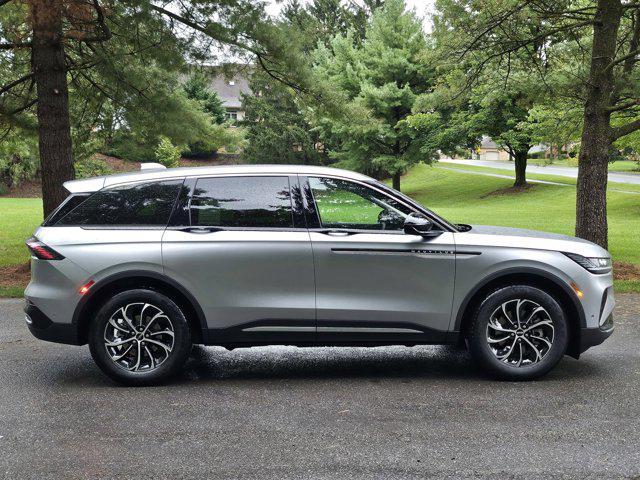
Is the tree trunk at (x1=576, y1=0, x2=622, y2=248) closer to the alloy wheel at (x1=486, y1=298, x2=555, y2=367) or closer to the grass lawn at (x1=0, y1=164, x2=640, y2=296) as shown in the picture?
the grass lawn at (x1=0, y1=164, x2=640, y2=296)

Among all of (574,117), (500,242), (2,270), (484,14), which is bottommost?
(2,270)

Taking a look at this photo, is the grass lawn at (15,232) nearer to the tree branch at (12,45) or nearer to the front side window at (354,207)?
the tree branch at (12,45)

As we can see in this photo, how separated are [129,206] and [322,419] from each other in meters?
2.39

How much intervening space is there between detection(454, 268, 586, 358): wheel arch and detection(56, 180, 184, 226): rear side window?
258cm

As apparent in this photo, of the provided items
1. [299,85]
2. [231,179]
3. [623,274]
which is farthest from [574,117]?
[231,179]

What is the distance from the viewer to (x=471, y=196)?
132 ft

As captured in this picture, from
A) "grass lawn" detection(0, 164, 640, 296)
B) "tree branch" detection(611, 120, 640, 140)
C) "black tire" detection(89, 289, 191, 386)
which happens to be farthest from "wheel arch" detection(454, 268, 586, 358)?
"tree branch" detection(611, 120, 640, 140)

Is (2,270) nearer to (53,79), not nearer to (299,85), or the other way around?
(53,79)

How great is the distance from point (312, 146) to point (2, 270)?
43445mm

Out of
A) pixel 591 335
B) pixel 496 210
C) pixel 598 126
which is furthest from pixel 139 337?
pixel 496 210

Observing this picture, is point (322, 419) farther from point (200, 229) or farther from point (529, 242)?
point (529, 242)

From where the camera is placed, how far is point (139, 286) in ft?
17.1

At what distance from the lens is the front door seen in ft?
16.9

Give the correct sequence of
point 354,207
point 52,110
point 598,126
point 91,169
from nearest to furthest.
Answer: point 354,207 < point 598,126 < point 52,110 < point 91,169
